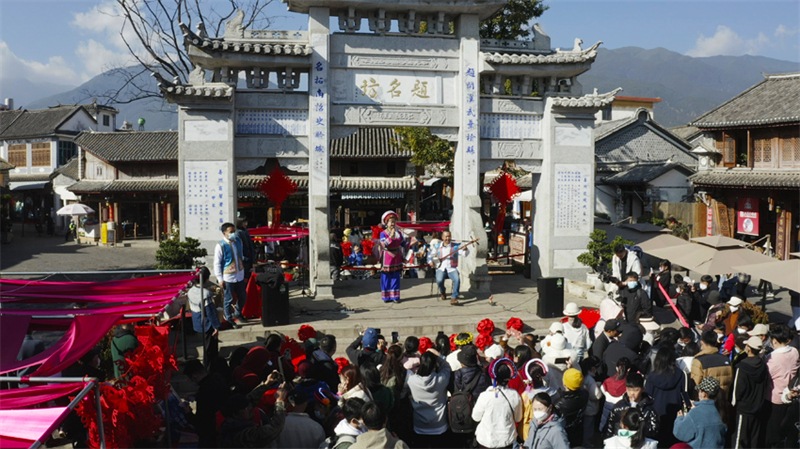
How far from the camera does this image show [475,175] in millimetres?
16688

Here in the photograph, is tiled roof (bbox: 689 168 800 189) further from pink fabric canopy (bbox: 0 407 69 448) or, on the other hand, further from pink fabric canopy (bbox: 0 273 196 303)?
pink fabric canopy (bbox: 0 407 69 448)

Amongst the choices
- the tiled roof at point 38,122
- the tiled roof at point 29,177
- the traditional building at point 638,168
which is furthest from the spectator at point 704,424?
the tiled roof at point 38,122

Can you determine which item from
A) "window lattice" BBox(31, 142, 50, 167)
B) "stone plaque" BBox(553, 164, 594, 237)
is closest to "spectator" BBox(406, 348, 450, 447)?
"stone plaque" BBox(553, 164, 594, 237)

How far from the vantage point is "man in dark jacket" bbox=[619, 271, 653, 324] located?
11.2 m

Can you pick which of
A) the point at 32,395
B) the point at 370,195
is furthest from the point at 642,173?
the point at 32,395

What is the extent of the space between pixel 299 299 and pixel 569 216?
23.6 feet

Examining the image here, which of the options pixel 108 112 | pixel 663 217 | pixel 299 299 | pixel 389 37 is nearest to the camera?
pixel 299 299

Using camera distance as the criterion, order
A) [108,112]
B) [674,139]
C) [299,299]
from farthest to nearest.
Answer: [108,112], [674,139], [299,299]

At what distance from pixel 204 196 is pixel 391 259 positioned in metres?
4.64

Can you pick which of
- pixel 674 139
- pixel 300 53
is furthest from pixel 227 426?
pixel 674 139

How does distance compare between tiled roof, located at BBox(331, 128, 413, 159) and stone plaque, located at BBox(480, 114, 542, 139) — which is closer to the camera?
stone plaque, located at BBox(480, 114, 542, 139)

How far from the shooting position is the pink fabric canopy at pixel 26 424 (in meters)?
4.77

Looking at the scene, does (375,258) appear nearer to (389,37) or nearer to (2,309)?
(389,37)

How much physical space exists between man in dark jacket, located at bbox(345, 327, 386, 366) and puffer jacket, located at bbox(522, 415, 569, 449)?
7.68 ft
